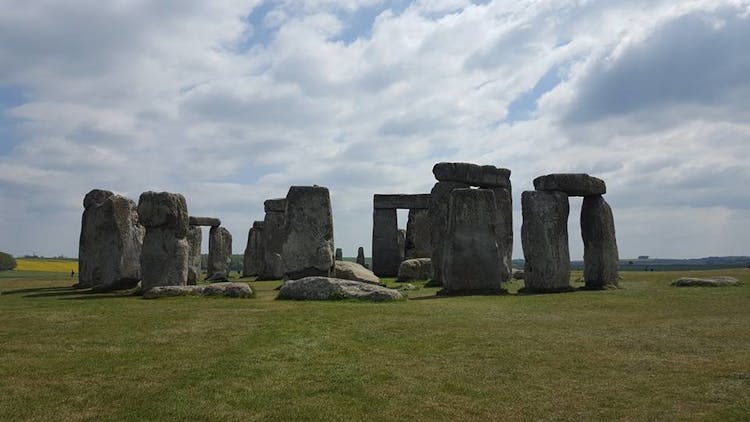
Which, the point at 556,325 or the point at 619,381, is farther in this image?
the point at 556,325

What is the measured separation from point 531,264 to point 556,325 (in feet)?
26.4

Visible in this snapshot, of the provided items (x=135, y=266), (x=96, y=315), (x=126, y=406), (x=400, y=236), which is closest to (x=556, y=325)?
(x=126, y=406)

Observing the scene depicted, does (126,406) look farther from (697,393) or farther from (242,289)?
(242,289)

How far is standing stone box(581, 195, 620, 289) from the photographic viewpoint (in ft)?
65.9

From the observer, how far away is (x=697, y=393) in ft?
21.2

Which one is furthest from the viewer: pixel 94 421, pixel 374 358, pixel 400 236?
pixel 400 236

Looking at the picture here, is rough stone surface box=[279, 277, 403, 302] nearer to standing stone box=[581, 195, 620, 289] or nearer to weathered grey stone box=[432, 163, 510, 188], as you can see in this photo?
standing stone box=[581, 195, 620, 289]

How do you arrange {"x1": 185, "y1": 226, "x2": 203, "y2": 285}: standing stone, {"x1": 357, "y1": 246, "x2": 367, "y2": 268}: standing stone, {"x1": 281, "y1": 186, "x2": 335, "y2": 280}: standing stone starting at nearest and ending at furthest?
{"x1": 281, "y1": 186, "x2": 335, "y2": 280}: standing stone, {"x1": 185, "y1": 226, "x2": 203, "y2": 285}: standing stone, {"x1": 357, "y1": 246, "x2": 367, "y2": 268}: standing stone

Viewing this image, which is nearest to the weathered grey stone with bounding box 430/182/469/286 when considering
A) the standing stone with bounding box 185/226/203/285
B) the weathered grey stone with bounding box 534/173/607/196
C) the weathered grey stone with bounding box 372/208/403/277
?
the weathered grey stone with bounding box 534/173/607/196

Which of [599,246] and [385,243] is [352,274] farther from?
[385,243]

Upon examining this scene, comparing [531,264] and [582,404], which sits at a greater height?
[531,264]

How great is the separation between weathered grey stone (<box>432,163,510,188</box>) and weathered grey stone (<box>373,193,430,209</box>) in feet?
28.0

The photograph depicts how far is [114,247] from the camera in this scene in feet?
62.6

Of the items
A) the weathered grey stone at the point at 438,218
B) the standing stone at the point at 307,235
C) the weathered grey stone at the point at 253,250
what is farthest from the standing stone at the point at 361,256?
the standing stone at the point at 307,235
